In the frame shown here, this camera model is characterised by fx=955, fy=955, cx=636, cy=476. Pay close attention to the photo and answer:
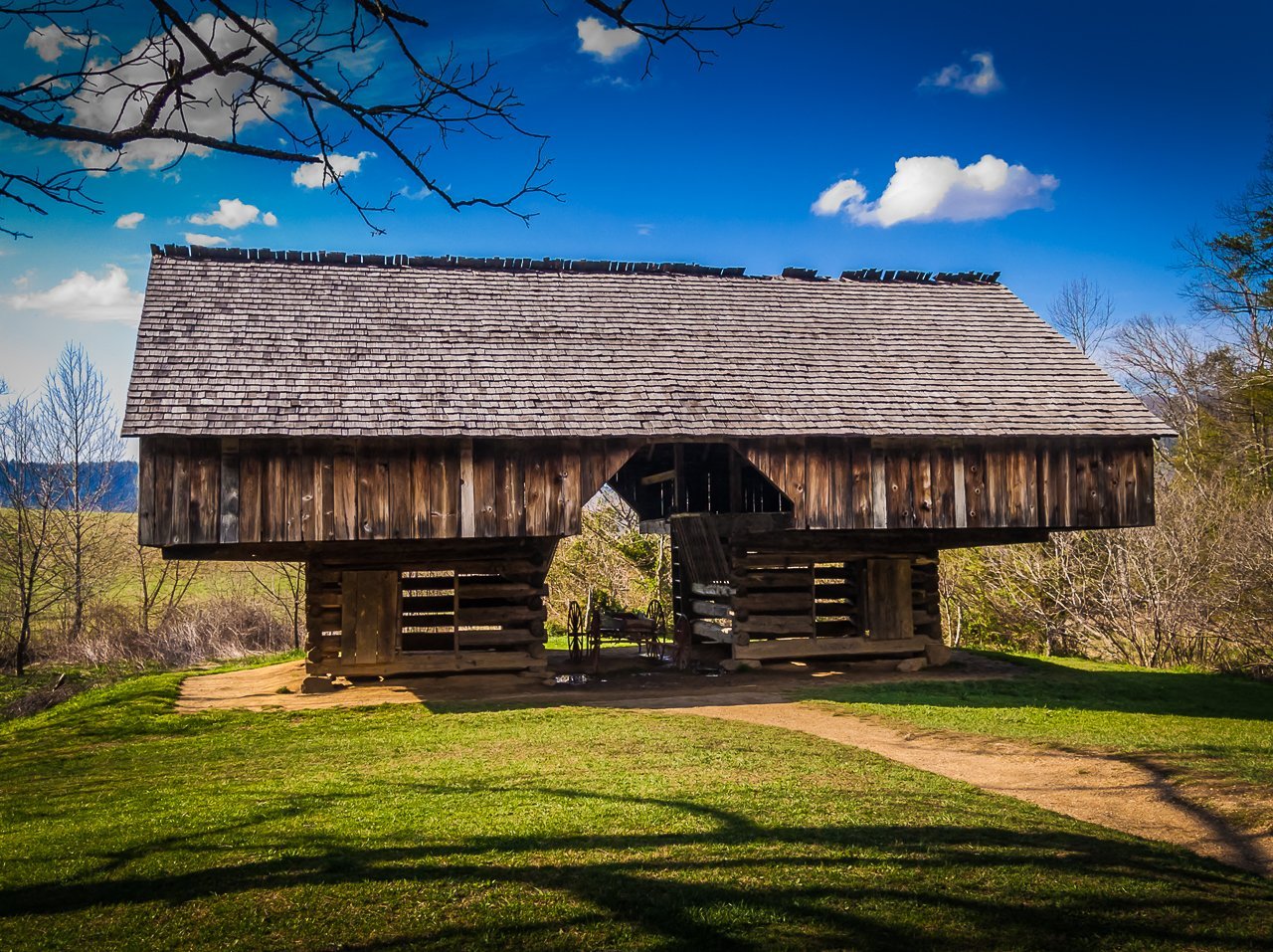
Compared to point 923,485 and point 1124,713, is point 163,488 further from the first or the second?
point 1124,713

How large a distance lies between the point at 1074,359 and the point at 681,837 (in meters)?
14.4

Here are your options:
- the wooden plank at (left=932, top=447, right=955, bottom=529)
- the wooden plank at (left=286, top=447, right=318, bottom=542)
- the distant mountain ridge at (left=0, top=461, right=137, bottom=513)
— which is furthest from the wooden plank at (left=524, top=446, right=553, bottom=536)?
the distant mountain ridge at (left=0, top=461, right=137, bottom=513)

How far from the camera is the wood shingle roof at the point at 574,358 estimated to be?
14.1 m

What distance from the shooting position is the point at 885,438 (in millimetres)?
15562

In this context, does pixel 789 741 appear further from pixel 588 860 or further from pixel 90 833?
pixel 90 833

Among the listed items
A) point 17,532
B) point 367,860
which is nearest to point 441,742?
point 367,860

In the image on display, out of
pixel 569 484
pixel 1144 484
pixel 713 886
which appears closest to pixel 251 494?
pixel 569 484

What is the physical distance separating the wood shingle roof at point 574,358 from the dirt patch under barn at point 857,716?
4.02 m

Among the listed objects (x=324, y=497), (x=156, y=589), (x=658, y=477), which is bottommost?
(x=156, y=589)

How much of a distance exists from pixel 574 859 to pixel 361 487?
358 inches

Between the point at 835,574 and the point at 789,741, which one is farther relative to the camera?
the point at 835,574

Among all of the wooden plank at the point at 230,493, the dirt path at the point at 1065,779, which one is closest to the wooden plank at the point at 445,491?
the wooden plank at the point at 230,493

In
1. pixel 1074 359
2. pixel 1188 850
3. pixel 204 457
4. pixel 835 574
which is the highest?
pixel 1074 359

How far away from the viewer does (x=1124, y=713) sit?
1305 cm
